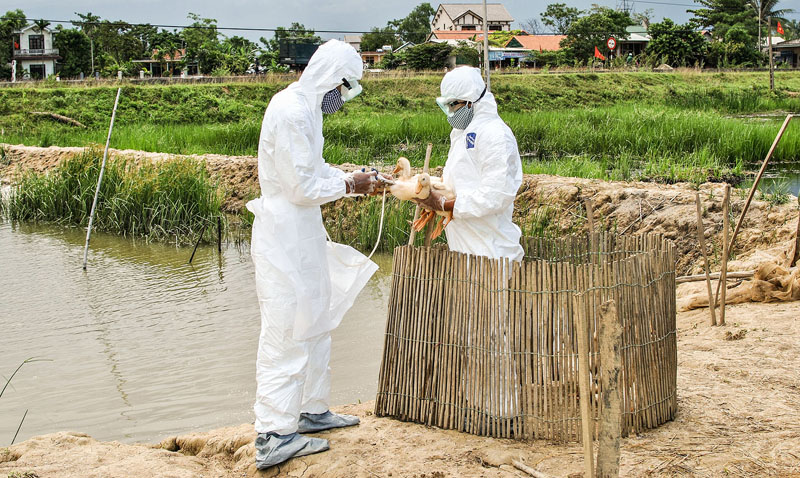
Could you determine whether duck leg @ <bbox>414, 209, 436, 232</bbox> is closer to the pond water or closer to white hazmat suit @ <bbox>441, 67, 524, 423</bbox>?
white hazmat suit @ <bbox>441, 67, 524, 423</bbox>

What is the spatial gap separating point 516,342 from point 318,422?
3.63 ft

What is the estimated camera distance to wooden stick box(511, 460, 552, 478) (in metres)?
3.46

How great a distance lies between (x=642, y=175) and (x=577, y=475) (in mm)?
9017

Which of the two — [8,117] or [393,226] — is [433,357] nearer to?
[393,226]

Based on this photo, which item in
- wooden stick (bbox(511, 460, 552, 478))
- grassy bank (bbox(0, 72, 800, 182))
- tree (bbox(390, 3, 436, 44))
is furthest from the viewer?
tree (bbox(390, 3, 436, 44))

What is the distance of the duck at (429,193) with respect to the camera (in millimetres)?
4090

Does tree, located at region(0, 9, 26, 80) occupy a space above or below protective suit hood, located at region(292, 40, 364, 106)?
above

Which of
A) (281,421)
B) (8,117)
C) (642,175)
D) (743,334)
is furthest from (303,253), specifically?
(8,117)

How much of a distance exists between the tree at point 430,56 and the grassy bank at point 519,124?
808 cm

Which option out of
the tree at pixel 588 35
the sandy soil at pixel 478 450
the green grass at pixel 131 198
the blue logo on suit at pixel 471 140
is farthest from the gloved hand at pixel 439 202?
the tree at pixel 588 35

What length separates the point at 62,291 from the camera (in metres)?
8.61

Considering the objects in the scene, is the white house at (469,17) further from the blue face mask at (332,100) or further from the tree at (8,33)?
the blue face mask at (332,100)

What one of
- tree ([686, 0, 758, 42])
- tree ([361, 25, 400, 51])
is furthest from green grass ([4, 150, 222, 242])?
tree ([361, 25, 400, 51])

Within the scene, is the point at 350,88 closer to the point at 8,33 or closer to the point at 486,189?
the point at 486,189
